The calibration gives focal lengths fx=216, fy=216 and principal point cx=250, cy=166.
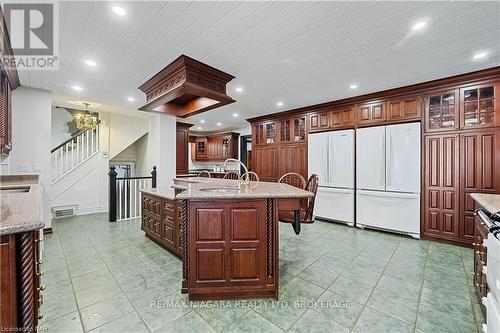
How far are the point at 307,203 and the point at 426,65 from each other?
96.9 inches

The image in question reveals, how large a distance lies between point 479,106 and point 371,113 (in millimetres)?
1430

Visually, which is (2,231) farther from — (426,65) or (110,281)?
(426,65)

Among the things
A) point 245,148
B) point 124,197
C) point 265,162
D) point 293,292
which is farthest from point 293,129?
point 124,197

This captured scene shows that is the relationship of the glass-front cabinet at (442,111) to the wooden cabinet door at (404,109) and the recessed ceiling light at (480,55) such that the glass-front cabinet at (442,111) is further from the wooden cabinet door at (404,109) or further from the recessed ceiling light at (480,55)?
the recessed ceiling light at (480,55)

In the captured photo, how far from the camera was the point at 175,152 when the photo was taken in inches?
224

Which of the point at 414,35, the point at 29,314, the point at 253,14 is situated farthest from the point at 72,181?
the point at 414,35

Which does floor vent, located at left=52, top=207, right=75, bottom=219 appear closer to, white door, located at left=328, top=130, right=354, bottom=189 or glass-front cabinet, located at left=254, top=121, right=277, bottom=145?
glass-front cabinet, located at left=254, top=121, right=277, bottom=145

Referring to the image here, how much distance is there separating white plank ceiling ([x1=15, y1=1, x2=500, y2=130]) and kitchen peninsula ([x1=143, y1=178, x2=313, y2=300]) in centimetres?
161

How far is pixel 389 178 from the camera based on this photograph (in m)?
3.83

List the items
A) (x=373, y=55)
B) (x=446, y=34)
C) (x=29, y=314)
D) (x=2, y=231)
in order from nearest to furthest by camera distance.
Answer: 1. (x=2, y=231)
2. (x=29, y=314)
3. (x=446, y=34)
4. (x=373, y=55)

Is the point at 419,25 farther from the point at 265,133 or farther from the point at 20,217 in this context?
the point at 265,133

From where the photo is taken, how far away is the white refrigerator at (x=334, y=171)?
14.2 ft

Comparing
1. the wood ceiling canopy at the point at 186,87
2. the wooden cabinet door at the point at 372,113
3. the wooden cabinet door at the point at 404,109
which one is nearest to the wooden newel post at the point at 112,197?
the wood ceiling canopy at the point at 186,87

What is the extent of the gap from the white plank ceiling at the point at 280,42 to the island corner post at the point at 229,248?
167cm
